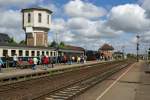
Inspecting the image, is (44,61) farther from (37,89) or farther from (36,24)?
(36,24)

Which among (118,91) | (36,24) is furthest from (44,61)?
(36,24)

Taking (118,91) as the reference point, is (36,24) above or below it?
above

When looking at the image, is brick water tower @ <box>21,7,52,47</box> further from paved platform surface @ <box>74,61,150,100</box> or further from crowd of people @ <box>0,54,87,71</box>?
paved platform surface @ <box>74,61,150,100</box>

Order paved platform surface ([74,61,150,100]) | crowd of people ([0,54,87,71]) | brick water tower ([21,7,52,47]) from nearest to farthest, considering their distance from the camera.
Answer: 1. paved platform surface ([74,61,150,100])
2. crowd of people ([0,54,87,71])
3. brick water tower ([21,7,52,47])

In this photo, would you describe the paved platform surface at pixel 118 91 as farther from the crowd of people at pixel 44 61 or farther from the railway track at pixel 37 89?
the crowd of people at pixel 44 61

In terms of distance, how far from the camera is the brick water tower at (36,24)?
282ft

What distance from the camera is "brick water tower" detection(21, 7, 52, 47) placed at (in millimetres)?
86062

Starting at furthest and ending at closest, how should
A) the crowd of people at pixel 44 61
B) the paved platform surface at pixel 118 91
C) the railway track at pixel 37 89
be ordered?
the crowd of people at pixel 44 61
the paved platform surface at pixel 118 91
the railway track at pixel 37 89

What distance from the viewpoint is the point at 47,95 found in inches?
719

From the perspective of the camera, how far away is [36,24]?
85375 millimetres

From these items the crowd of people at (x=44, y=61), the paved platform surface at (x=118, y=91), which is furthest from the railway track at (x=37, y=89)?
the crowd of people at (x=44, y=61)

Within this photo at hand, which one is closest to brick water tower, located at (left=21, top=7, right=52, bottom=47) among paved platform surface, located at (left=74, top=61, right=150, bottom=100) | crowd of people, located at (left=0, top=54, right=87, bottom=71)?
crowd of people, located at (left=0, top=54, right=87, bottom=71)

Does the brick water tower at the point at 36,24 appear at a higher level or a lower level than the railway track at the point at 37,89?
higher

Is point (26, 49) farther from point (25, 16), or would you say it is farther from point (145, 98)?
point (25, 16)
